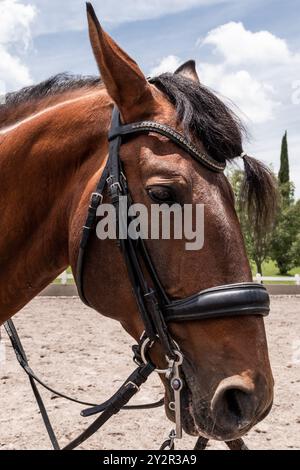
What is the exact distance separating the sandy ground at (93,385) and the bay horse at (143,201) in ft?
10.6

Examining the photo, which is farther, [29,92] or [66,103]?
[29,92]

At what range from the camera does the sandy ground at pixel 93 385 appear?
5043mm

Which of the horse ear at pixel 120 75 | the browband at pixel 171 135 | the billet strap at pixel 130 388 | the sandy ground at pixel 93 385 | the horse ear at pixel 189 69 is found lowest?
the sandy ground at pixel 93 385

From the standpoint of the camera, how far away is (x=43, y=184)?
2.23m

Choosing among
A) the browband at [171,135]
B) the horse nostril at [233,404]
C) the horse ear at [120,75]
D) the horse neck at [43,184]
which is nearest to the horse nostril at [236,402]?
the horse nostril at [233,404]

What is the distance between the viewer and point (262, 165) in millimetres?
2201

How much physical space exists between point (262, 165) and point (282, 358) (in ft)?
22.2

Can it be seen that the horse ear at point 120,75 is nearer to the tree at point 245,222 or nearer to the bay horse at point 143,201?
the bay horse at point 143,201

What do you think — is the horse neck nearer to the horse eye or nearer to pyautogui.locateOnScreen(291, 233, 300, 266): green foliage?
the horse eye

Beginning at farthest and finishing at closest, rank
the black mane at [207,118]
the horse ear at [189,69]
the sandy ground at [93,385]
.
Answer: the sandy ground at [93,385] < the horse ear at [189,69] < the black mane at [207,118]

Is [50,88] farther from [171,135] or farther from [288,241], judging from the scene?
[288,241]
